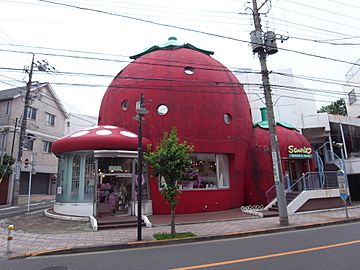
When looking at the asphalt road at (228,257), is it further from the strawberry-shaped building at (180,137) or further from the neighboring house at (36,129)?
the neighboring house at (36,129)

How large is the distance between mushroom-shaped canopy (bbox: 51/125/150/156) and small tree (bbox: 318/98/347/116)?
38.4m

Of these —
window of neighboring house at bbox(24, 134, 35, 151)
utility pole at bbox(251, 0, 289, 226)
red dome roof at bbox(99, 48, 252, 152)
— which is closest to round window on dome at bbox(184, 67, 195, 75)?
red dome roof at bbox(99, 48, 252, 152)

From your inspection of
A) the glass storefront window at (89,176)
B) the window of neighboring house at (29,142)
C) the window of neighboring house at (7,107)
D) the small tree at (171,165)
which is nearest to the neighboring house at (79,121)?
the window of neighboring house at (29,142)

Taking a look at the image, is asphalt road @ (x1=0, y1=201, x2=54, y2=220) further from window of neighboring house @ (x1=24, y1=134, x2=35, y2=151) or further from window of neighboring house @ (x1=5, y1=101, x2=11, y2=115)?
window of neighboring house @ (x1=5, y1=101, x2=11, y2=115)

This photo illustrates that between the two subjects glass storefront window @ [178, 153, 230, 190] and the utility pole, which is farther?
glass storefront window @ [178, 153, 230, 190]

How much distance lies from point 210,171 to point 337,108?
117 ft

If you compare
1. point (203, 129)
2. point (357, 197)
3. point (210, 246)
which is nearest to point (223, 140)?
point (203, 129)

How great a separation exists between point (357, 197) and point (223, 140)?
1556 centimetres

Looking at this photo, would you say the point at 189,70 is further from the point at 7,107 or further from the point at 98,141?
the point at 7,107

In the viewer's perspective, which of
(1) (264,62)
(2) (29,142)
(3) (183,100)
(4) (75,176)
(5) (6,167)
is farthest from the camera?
(2) (29,142)

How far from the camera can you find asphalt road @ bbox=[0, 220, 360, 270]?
6484 mm

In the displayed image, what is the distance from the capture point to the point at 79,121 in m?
42.1

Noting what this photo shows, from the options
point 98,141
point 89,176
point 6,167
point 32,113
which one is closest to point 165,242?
point 98,141

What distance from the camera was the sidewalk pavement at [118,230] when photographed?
8.87 metres
